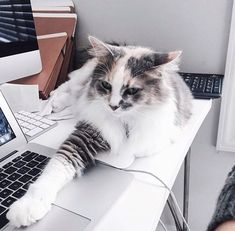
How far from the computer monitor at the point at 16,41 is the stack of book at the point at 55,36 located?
0.28 feet

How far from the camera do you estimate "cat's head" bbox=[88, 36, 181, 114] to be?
25.9 inches

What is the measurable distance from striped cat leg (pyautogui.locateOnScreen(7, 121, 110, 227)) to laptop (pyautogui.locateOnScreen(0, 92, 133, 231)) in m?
0.01

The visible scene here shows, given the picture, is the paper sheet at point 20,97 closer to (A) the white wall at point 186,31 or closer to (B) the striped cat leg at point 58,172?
(B) the striped cat leg at point 58,172

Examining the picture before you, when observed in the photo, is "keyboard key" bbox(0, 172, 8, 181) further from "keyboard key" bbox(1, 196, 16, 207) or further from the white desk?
the white desk

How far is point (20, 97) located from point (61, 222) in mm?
530

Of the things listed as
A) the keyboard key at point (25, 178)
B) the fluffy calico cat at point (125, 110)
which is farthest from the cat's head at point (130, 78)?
the keyboard key at point (25, 178)

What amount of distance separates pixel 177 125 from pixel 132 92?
15 cm

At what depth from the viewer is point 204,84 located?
99 centimetres

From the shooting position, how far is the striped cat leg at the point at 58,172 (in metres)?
0.45

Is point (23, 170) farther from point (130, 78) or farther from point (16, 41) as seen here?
point (16, 41)

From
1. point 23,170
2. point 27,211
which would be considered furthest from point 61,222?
point 23,170

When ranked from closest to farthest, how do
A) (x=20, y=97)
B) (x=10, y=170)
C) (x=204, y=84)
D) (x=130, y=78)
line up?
(x=10, y=170), (x=130, y=78), (x=20, y=97), (x=204, y=84)

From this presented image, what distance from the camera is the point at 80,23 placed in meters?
1.17

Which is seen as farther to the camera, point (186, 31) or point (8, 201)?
point (186, 31)
